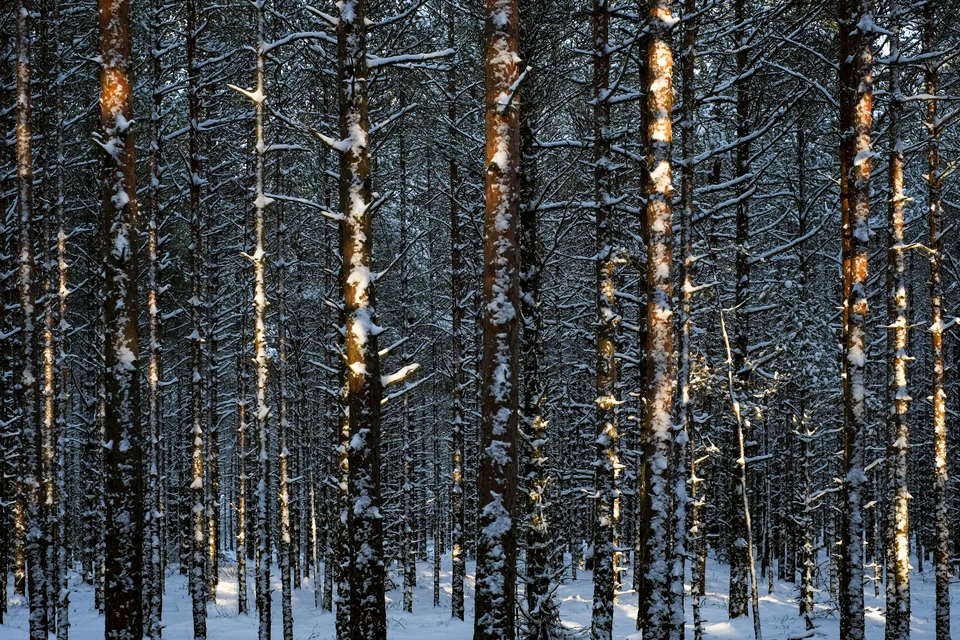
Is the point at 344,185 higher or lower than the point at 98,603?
higher

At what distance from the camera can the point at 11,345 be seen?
1925cm

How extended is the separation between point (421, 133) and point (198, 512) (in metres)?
10.1

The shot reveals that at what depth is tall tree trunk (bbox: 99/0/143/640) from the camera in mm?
8453

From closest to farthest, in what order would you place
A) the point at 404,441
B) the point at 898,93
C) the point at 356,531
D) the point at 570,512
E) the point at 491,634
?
the point at 491,634 → the point at 356,531 → the point at 898,93 → the point at 404,441 → the point at 570,512

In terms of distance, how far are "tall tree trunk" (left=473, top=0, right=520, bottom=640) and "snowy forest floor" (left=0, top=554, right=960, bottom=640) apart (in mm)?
7093

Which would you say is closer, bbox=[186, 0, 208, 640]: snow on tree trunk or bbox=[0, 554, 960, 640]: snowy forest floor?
bbox=[186, 0, 208, 640]: snow on tree trunk

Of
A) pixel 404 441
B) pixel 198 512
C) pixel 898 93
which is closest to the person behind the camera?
pixel 898 93

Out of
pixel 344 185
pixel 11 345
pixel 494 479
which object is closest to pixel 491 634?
pixel 494 479

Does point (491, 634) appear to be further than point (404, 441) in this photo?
No

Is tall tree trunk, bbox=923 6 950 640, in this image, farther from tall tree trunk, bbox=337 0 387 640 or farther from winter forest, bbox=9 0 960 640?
tall tree trunk, bbox=337 0 387 640

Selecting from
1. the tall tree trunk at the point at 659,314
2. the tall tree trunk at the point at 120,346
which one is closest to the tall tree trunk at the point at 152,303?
the tall tree trunk at the point at 120,346

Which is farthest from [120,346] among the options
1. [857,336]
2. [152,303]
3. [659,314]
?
[857,336]

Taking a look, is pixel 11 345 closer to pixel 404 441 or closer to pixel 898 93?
pixel 404 441

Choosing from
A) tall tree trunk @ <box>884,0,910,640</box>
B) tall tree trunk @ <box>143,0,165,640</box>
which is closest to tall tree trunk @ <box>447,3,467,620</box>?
tall tree trunk @ <box>143,0,165,640</box>
